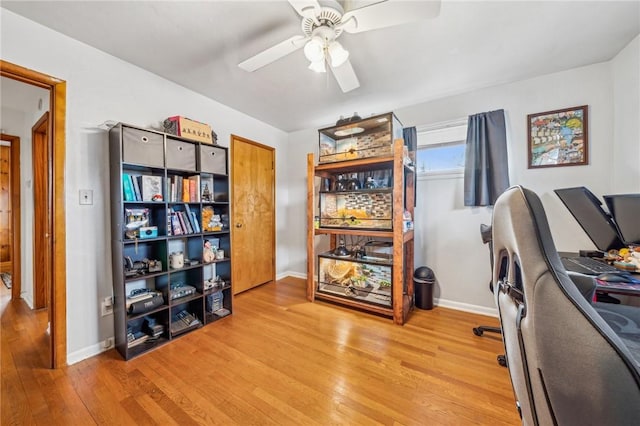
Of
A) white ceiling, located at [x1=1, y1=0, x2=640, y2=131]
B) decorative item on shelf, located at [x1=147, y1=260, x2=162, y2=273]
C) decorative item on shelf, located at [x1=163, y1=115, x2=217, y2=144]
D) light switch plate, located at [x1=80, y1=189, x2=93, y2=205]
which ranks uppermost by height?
white ceiling, located at [x1=1, y1=0, x2=640, y2=131]

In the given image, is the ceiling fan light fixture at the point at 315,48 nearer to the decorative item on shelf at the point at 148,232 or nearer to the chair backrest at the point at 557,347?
the chair backrest at the point at 557,347

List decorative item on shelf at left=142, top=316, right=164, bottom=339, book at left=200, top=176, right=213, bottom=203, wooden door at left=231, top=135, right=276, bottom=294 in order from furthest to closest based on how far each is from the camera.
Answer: wooden door at left=231, top=135, right=276, bottom=294
book at left=200, top=176, right=213, bottom=203
decorative item on shelf at left=142, top=316, right=164, bottom=339

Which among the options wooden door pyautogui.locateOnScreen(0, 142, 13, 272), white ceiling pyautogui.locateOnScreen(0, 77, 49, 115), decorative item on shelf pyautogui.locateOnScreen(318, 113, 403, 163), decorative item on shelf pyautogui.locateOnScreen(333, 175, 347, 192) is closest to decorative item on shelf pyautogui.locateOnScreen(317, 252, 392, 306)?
decorative item on shelf pyautogui.locateOnScreen(333, 175, 347, 192)

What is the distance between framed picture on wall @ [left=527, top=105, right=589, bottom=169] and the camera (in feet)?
6.88

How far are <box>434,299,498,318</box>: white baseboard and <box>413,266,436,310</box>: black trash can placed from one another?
20 cm

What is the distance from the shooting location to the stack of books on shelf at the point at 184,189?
2.11 meters

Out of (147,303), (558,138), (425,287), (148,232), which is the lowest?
(425,287)

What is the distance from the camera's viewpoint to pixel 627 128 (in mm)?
1838

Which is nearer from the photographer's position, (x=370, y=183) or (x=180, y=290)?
(x=180, y=290)

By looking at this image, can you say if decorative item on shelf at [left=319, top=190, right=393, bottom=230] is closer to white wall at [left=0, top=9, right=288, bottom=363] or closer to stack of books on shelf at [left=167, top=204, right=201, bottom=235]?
stack of books on shelf at [left=167, top=204, right=201, bottom=235]

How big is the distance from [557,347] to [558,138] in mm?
2618

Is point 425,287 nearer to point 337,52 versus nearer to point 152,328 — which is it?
point 337,52

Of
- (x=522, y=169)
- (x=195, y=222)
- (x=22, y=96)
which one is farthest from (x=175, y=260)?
(x=522, y=169)

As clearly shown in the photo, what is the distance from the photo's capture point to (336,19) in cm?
134
